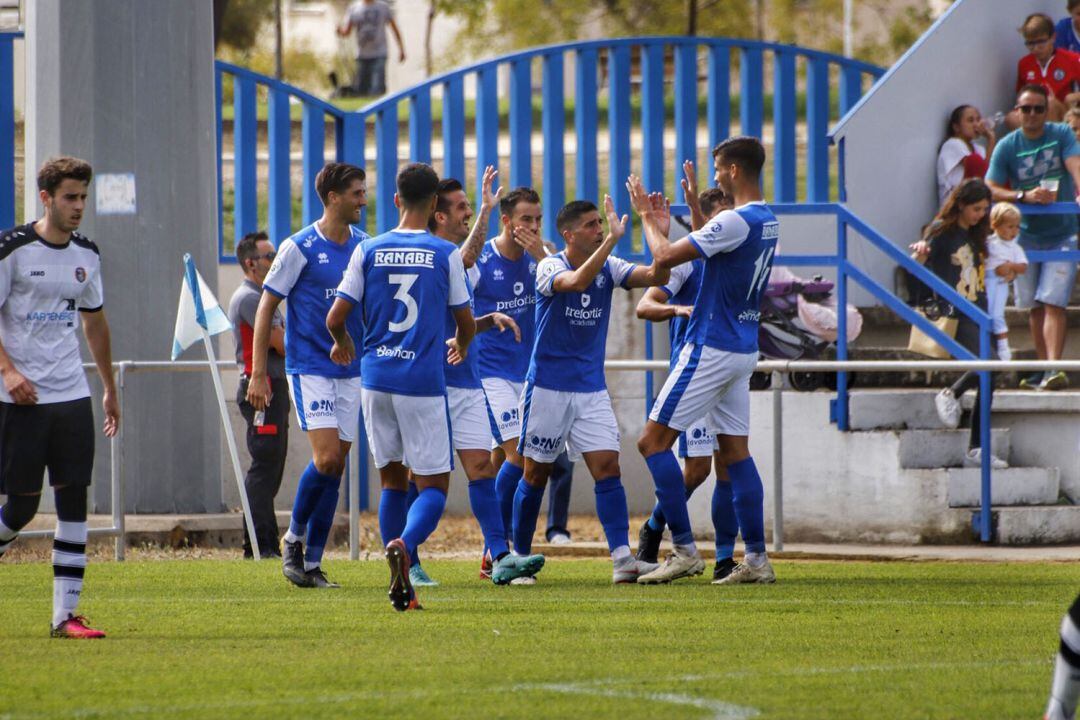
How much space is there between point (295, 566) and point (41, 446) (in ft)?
7.63

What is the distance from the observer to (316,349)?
32.2 ft

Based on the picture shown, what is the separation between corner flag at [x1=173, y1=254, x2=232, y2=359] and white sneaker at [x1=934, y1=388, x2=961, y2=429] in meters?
5.19

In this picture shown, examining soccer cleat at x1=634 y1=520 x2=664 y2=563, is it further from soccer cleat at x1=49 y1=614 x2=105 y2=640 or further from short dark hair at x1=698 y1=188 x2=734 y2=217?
soccer cleat at x1=49 y1=614 x2=105 y2=640

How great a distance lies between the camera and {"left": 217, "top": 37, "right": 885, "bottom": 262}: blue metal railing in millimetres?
15852

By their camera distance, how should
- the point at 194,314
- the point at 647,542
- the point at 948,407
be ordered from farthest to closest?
the point at 948,407 < the point at 194,314 < the point at 647,542

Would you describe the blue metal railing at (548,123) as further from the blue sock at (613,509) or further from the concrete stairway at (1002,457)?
the blue sock at (613,509)

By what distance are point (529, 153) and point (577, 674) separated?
9894mm

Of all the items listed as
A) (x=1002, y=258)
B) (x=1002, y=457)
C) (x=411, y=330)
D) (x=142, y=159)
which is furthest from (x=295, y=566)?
(x=1002, y=258)

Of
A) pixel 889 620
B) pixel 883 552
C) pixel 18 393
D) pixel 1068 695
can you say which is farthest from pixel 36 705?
pixel 883 552

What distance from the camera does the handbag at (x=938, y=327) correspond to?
1366 cm

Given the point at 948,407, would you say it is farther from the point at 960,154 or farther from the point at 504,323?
the point at 504,323

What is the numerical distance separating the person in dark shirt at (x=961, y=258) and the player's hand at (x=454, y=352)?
4839 millimetres

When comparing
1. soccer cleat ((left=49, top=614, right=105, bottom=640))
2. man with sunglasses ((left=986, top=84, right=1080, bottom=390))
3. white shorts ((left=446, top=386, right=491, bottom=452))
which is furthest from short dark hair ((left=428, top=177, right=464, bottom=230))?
man with sunglasses ((left=986, top=84, right=1080, bottom=390))

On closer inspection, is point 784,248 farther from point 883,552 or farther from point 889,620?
point 889,620
